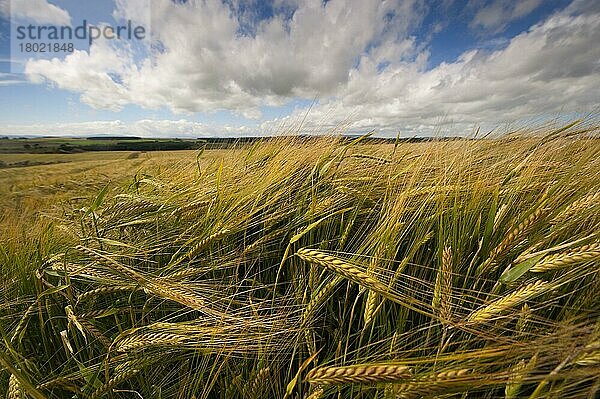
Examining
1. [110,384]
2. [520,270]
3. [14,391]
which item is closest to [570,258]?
[520,270]

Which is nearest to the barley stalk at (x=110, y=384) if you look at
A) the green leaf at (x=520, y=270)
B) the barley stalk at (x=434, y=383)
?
the barley stalk at (x=434, y=383)

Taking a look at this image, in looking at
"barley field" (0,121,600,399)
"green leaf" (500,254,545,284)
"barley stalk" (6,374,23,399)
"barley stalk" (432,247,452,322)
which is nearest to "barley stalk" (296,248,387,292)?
"barley field" (0,121,600,399)

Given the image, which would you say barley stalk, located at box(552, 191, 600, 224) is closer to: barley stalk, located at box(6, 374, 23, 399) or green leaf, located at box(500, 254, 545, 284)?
green leaf, located at box(500, 254, 545, 284)

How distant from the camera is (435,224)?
102cm

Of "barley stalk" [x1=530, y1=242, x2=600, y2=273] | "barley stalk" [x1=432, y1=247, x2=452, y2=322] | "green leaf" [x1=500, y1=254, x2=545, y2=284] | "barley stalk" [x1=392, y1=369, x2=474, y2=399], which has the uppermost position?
"barley stalk" [x1=530, y1=242, x2=600, y2=273]

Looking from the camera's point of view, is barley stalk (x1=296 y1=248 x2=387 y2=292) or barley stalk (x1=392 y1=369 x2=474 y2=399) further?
barley stalk (x1=296 y1=248 x2=387 y2=292)

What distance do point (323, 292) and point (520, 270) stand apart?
0.46 m

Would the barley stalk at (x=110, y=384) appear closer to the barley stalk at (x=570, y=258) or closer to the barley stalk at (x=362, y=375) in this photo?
the barley stalk at (x=362, y=375)

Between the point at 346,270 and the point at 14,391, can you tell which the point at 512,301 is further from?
the point at 14,391

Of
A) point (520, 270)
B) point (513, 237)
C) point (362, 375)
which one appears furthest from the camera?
point (513, 237)

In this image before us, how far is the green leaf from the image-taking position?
65 cm

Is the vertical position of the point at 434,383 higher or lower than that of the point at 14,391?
higher

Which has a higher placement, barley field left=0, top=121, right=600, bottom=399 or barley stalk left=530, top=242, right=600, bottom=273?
barley stalk left=530, top=242, right=600, bottom=273

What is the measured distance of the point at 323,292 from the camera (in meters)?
0.81
